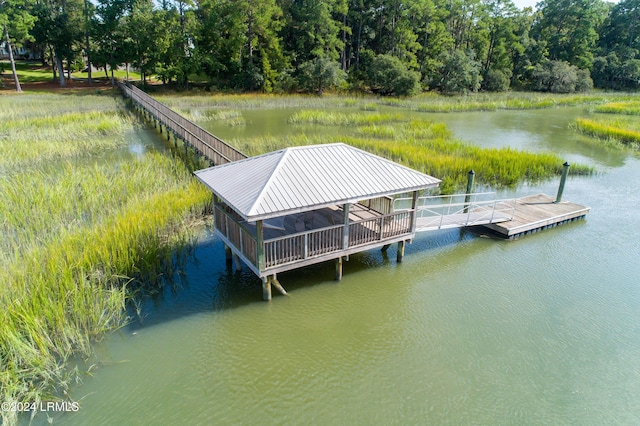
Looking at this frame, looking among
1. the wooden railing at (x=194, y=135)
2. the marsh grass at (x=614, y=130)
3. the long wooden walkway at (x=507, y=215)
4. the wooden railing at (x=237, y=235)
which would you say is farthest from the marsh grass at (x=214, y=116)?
the marsh grass at (x=614, y=130)

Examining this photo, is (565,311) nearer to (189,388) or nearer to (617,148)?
(189,388)

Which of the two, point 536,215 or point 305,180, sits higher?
point 305,180

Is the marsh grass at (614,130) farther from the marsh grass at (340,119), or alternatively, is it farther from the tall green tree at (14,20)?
the tall green tree at (14,20)

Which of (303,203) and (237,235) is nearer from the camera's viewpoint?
(303,203)

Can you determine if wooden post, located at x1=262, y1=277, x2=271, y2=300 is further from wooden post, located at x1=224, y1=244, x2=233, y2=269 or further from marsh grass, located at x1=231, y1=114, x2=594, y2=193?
marsh grass, located at x1=231, y1=114, x2=594, y2=193

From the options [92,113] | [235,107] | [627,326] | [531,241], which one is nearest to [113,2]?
[235,107]

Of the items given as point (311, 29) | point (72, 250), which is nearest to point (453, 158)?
point (72, 250)

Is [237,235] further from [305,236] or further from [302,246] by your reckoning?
[305,236]
